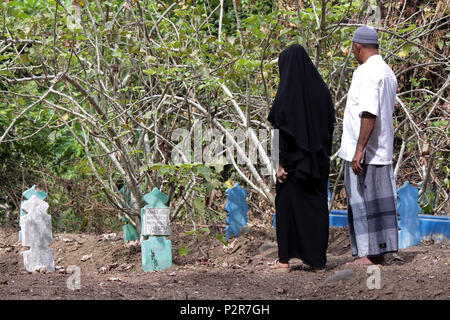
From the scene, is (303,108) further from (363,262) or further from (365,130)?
(363,262)

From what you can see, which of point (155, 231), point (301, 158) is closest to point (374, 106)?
point (301, 158)

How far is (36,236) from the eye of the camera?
546cm

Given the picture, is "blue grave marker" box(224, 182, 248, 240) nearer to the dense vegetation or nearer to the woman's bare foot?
the dense vegetation

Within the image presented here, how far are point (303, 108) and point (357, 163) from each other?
Result: 1.96ft

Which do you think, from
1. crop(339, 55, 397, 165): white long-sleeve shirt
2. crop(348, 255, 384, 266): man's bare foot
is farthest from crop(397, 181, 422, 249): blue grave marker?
crop(339, 55, 397, 165): white long-sleeve shirt

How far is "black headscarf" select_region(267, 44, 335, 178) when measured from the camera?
4895mm

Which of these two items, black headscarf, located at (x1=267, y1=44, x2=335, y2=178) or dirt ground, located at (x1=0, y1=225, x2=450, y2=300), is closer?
dirt ground, located at (x1=0, y1=225, x2=450, y2=300)

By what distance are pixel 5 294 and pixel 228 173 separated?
17.9ft

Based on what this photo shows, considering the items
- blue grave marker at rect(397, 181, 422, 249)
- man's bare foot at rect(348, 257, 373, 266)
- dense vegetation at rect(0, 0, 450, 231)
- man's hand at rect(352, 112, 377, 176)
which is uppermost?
dense vegetation at rect(0, 0, 450, 231)

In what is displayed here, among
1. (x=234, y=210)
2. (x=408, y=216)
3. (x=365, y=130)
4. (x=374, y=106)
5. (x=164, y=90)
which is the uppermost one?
(x=164, y=90)

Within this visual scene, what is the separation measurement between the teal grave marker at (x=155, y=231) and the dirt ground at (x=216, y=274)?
123 mm

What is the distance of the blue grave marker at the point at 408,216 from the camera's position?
18.8 feet

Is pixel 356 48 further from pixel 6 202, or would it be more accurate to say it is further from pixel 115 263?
pixel 6 202

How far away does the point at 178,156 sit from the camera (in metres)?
6.05
